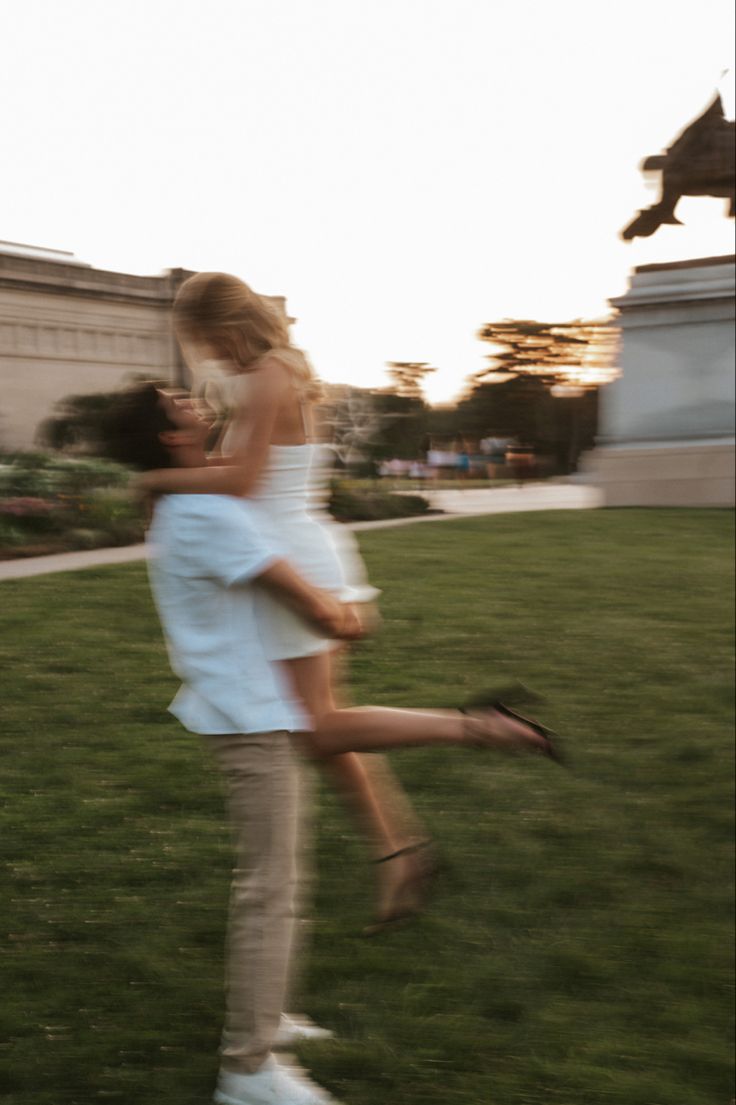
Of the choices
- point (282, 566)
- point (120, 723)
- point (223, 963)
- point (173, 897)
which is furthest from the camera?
point (120, 723)

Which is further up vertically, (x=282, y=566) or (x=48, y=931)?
(x=282, y=566)

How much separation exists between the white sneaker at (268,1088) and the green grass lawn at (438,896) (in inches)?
12.2

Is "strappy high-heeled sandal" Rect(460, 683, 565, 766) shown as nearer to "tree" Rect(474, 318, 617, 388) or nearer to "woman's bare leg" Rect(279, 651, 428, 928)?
"woman's bare leg" Rect(279, 651, 428, 928)

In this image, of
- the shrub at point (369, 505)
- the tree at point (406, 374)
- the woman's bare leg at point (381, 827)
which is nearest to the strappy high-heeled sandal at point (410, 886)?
the woman's bare leg at point (381, 827)

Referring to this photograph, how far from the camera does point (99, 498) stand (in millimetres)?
12445

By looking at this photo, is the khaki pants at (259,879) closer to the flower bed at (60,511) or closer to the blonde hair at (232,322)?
the blonde hair at (232,322)

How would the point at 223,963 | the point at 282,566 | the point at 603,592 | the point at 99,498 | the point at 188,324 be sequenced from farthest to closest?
the point at 99,498, the point at 603,592, the point at 223,963, the point at 188,324, the point at 282,566

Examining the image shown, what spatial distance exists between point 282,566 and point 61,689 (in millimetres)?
3602

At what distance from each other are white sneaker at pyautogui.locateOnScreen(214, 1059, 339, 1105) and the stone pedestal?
1274 cm

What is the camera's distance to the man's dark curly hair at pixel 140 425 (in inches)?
97.7

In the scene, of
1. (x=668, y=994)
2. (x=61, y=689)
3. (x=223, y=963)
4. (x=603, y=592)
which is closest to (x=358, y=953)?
(x=223, y=963)

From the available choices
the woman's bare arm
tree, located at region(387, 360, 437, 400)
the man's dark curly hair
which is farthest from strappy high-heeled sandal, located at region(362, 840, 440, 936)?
tree, located at region(387, 360, 437, 400)

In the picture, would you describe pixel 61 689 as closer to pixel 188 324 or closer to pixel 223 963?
pixel 223 963

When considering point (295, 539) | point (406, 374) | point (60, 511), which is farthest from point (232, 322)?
point (406, 374)
